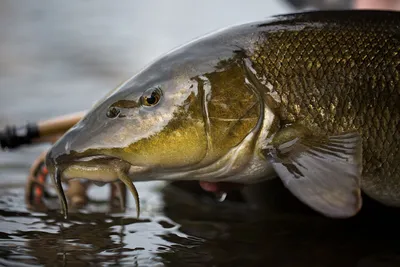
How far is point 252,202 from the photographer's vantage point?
9.30ft

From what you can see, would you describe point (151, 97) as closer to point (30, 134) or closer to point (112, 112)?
point (112, 112)

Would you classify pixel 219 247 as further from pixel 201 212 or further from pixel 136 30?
pixel 136 30

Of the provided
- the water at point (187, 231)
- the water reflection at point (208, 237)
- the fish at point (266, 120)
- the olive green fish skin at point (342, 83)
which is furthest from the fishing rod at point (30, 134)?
the olive green fish skin at point (342, 83)

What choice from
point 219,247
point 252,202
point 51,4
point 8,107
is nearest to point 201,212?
point 252,202

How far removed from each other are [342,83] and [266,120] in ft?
0.81

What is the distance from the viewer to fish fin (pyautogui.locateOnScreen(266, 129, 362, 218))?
6.14ft

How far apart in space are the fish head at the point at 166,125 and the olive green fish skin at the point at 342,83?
94mm

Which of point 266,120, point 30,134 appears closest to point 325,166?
point 266,120

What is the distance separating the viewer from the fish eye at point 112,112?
1.89m

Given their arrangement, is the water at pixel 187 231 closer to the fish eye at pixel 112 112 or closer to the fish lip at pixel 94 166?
the fish lip at pixel 94 166

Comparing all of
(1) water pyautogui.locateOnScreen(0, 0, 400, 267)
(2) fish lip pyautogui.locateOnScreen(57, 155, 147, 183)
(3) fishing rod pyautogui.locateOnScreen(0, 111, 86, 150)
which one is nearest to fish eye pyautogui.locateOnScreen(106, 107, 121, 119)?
(2) fish lip pyautogui.locateOnScreen(57, 155, 147, 183)

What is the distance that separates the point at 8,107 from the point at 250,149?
419 centimetres

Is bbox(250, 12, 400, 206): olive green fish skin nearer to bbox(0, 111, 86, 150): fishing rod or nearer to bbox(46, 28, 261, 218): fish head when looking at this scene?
bbox(46, 28, 261, 218): fish head

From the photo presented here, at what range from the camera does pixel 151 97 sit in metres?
1.90
